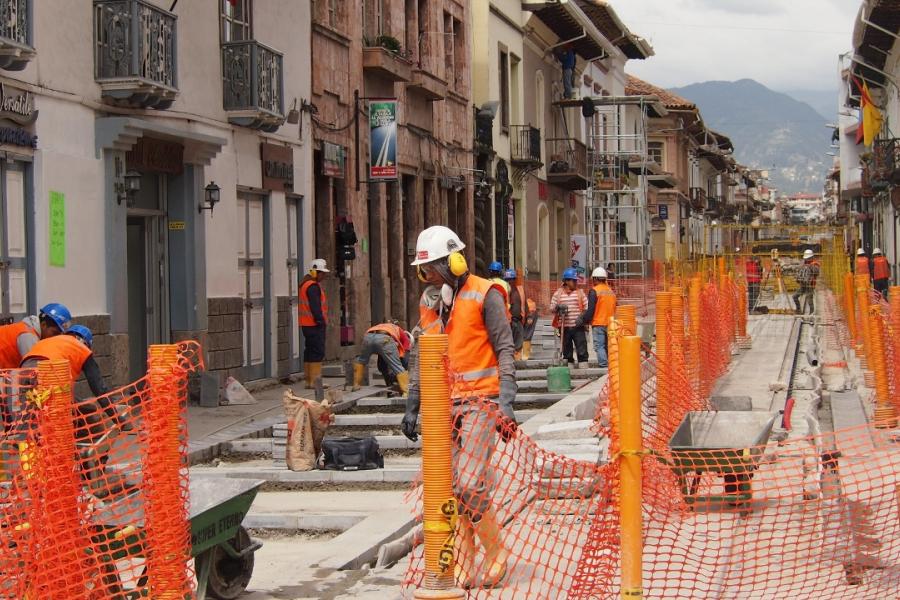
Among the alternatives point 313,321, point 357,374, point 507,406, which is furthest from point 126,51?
point 507,406

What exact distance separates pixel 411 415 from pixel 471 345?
19.8 inches

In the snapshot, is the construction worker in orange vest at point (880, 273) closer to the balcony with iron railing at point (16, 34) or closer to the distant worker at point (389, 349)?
the distant worker at point (389, 349)

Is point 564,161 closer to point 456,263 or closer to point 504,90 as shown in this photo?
point 504,90

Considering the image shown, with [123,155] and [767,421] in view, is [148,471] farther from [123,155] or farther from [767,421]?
[123,155]

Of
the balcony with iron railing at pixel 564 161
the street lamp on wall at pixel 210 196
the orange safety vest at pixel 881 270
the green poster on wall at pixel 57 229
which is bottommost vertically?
the orange safety vest at pixel 881 270

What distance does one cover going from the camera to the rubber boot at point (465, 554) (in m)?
7.48

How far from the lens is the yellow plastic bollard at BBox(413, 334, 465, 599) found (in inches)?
259

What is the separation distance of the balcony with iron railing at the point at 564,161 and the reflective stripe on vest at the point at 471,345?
3539 cm

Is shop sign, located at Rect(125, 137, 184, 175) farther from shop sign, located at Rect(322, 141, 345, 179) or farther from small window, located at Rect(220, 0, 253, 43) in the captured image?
shop sign, located at Rect(322, 141, 345, 179)

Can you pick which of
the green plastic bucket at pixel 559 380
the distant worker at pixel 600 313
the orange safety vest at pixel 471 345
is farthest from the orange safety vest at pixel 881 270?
the orange safety vest at pixel 471 345

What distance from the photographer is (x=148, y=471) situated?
6688 mm

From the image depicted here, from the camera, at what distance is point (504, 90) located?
3838 centimetres

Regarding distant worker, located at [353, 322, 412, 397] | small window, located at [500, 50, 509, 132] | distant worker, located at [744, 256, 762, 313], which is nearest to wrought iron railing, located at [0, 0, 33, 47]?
distant worker, located at [353, 322, 412, 397]

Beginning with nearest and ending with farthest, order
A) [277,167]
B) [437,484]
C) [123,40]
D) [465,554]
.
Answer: [437,484] < [465,554] < [123,40] < [277,167]
